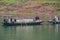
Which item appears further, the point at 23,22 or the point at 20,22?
the point at 23,22

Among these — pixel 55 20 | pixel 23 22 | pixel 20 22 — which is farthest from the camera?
pixel 55 20

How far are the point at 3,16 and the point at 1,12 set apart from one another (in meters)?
5.15

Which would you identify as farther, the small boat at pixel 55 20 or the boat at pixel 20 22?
the small boat at pixel 55 20

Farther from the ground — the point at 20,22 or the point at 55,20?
the point at 55,20

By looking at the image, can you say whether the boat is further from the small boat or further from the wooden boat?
the small boat

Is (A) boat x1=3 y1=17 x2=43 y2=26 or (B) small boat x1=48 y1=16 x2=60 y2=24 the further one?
(B) small boat x1=48 y1=16 x2=60 y2=24

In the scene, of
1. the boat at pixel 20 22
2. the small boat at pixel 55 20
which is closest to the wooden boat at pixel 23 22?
the boat at pixel 20 22

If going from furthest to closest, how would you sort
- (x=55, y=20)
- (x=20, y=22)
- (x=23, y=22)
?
(x=55, y=20)
(x=23, y=22)
(x=20, y=22)

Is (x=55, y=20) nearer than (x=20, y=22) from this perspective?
No

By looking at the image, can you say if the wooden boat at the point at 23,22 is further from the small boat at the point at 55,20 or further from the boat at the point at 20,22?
the small boat at the point at 55,20

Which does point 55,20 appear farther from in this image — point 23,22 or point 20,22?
point 20,22

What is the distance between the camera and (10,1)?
309 ft

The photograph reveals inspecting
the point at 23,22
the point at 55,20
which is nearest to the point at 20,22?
the point at 23,22

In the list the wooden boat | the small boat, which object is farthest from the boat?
the small boat
